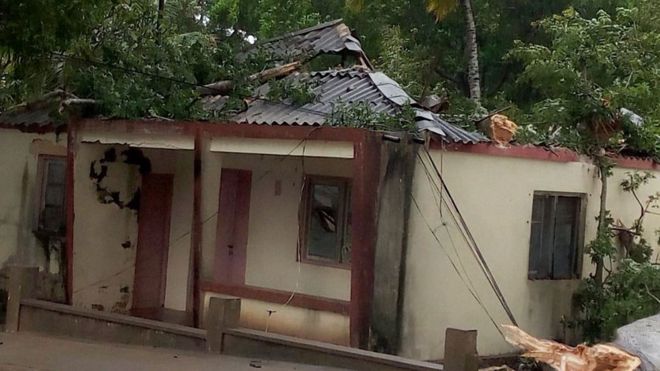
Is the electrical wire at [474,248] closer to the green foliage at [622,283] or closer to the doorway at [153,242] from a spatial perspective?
the green foliage at [622,283]

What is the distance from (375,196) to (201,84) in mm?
4116

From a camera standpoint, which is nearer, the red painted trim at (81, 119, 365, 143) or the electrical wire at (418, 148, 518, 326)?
the red painted trim at (81, 119, 365, 143)

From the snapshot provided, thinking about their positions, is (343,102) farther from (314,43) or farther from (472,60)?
(472,60)

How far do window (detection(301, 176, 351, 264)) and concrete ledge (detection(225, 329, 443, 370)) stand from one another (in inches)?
60.9

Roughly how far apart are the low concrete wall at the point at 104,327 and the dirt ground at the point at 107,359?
17cm

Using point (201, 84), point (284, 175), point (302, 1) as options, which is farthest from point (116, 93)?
point (302, 1)

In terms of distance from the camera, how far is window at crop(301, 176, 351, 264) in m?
11.1

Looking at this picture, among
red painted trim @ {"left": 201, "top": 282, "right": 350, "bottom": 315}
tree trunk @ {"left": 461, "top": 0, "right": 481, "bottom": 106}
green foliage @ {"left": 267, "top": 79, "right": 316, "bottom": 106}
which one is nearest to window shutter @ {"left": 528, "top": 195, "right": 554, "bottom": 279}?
red painted trim @ {"left": 201, "top": 282, "right": 350, "bottom": 315}

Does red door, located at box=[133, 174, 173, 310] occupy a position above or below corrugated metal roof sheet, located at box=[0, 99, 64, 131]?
below

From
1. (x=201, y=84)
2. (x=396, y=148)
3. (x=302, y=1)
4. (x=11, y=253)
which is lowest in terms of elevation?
(x=11, y=253)

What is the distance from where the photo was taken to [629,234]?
1230 centimetres

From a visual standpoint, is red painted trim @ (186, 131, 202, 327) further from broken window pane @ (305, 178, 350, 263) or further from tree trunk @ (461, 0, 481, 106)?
tree trunk @ (461, 0, 481, 106)

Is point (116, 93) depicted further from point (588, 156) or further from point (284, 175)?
point (588, 156)

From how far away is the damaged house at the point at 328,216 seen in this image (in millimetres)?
9742
